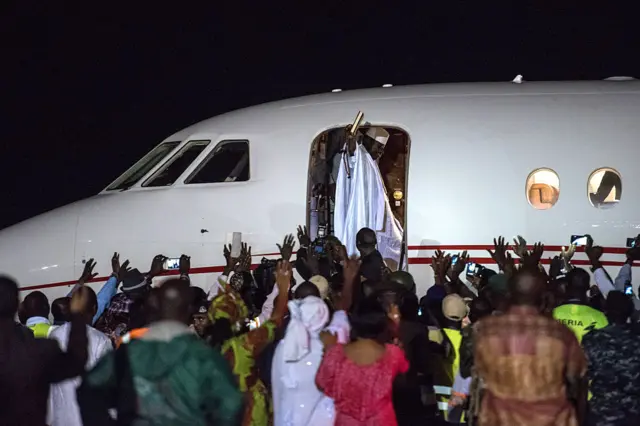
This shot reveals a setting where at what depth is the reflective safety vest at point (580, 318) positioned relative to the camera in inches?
294

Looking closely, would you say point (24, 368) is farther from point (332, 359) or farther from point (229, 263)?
point (229, 263)

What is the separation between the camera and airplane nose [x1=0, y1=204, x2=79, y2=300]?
451 inches

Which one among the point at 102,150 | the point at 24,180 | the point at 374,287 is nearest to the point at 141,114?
the point at 102,150

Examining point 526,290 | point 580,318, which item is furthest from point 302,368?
point 580,318

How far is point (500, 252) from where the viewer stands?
10.6 metres

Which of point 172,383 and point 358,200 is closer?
point 172,383

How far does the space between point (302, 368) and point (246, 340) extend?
0.63 meters

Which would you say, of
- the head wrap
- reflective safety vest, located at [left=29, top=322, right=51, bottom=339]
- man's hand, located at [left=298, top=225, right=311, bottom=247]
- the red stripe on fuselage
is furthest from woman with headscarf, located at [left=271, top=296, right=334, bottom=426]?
the red stripe on fuselage

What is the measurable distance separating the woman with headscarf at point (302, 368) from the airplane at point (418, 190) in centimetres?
481

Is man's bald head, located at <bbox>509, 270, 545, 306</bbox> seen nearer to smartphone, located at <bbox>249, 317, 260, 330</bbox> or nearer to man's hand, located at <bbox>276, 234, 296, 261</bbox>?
smartphone, located at <bbox>249, 317, 260, 330</bbox>

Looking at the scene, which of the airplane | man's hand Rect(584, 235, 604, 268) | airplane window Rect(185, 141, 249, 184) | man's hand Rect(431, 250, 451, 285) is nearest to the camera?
man's hand Rect(431, 250, 451, 285)

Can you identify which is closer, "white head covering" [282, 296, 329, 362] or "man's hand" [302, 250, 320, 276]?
"white head covering" [282, 296, 329, 362]

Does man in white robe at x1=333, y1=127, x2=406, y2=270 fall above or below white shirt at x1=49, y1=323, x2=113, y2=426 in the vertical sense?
above

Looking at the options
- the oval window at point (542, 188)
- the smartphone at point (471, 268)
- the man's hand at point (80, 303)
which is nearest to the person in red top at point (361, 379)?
the man's hand at point (80, 303)
